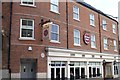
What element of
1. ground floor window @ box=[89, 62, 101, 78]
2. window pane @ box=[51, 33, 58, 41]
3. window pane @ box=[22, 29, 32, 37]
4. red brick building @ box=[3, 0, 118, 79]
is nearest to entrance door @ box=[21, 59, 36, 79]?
red brick building @ box=[3, 0, 118, 79]

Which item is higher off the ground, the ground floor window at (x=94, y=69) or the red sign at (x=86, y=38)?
the red sign at (x=86, y=38)

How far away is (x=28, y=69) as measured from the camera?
22.0 m

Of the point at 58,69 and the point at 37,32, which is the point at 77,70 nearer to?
the point at 58,69

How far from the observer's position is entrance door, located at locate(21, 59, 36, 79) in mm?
21672

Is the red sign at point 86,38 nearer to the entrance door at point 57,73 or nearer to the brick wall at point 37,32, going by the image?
the brick wall at point 37,32

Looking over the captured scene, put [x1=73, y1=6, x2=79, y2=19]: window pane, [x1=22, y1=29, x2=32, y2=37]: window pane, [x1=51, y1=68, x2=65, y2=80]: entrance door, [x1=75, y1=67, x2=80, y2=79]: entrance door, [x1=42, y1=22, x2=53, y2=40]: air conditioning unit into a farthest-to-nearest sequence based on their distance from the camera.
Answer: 1. [x1=73, y1=6, x2=79, y2=19]: window pane
2. [x1=75, y1=67, x2=80, y2=79]: entrance door
3. [x1=51, y1=68, x2=65, y2=80]: entrance door
4. [x1=22, y1=29, x2=32, y2=37]: window pane
5. [x1=42, y1=22, x2=53, y2=40]: air conditioning unit

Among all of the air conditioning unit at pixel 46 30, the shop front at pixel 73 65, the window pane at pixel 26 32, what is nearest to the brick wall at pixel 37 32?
the window pane at pixel 26 32

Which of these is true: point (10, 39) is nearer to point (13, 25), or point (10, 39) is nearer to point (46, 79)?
point (13, 25)

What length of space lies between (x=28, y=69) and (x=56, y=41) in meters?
4.15

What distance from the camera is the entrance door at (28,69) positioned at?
21672 millimetres

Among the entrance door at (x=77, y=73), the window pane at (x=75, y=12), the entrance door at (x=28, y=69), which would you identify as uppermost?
the window pane at (x=75, y=12)

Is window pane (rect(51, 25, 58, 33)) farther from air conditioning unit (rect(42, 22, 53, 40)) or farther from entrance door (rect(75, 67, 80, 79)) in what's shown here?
entrance door (rect(75, 67, 80, 79))

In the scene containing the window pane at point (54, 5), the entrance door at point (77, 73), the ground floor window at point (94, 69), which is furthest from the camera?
the ground floor window at point (94, 69)

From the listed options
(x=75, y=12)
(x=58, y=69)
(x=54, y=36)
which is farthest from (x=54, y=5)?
(x=58, y=69)
